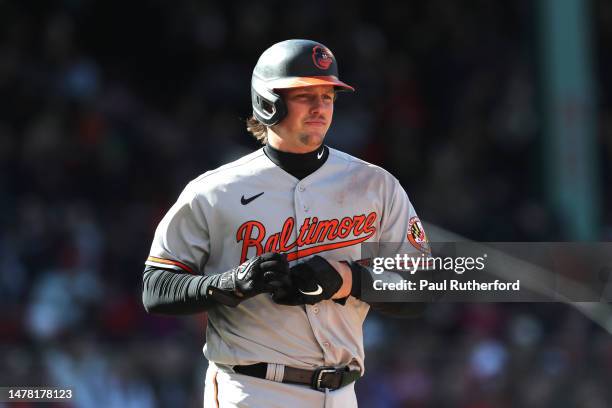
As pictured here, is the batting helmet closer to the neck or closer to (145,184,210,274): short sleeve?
the neck

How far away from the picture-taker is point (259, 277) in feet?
11.3

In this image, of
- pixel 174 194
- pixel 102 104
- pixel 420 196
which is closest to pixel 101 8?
pixel 102 104

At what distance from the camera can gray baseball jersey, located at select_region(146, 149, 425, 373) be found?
3705 millimetres

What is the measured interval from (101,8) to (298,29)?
1.71m

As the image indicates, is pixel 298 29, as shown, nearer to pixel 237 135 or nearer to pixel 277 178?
pixel 237 135

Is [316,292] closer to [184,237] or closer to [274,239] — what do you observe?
[274,239]

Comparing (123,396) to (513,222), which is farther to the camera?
(513,222)

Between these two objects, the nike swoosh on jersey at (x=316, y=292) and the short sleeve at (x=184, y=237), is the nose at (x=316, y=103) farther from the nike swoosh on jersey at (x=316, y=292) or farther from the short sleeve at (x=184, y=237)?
the nike swoosh on jersey at (x=316, y=292)

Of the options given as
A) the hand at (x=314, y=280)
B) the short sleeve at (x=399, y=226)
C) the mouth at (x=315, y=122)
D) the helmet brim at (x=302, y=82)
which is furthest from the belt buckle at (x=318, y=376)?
the helmet brim at (x=302, y=82)

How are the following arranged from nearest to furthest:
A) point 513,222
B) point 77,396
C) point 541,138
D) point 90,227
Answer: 1. point 77,396
2. point 90,227
3. point 513,222
4. point 541,138

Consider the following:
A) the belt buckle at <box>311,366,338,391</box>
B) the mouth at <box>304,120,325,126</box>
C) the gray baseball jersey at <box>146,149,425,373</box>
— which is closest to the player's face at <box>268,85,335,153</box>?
the mouth at <box>304,120,325,126</box>

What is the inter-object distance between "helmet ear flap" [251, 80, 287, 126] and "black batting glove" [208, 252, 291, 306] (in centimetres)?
50

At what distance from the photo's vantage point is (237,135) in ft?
31.4

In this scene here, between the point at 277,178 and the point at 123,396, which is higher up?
the point at 277,178
